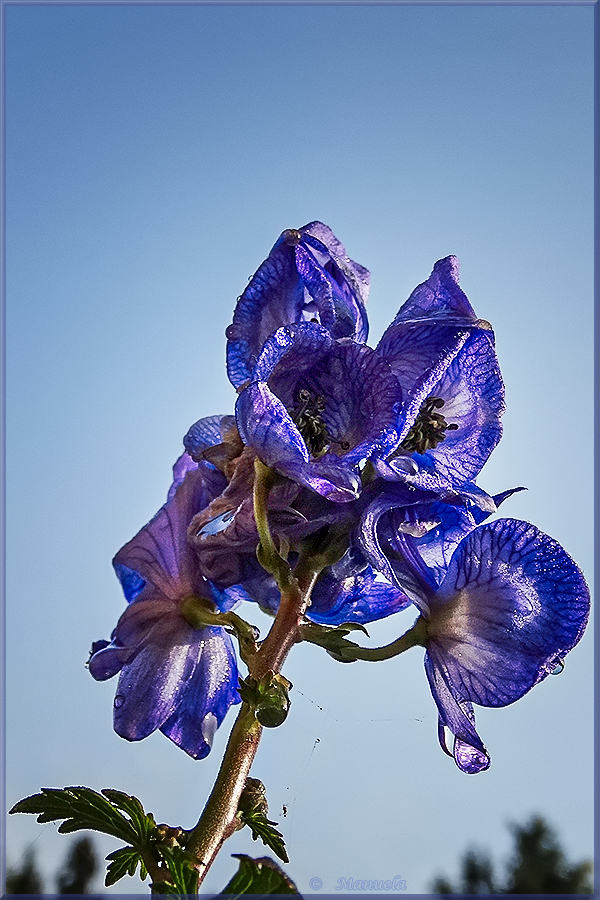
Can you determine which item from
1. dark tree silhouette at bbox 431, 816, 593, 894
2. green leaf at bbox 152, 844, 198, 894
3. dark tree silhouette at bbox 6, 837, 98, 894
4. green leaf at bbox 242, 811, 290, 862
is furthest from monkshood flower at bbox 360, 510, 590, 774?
dark tree silhouette at bbox 431, 816, 593, 894

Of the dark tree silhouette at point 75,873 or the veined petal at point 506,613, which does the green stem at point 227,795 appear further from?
the dark tree silhouette at point 75,873

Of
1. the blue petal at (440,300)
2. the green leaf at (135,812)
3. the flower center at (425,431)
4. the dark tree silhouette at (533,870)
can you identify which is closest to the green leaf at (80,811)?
the green leaf at (135,812)

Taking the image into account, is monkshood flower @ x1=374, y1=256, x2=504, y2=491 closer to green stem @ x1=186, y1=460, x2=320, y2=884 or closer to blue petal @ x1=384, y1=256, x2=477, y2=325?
blue petal @ x1=384, y1=256, x2=477, y2=325

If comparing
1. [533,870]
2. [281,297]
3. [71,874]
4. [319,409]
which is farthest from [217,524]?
[533,870]

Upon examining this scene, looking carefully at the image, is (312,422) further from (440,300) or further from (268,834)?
(268,834)

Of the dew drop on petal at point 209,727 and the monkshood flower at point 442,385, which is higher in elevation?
the monkshood flower at point 442,385
